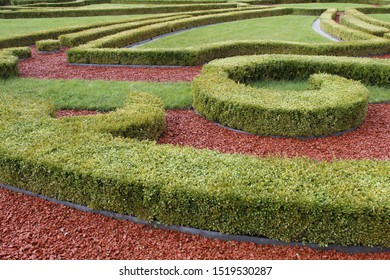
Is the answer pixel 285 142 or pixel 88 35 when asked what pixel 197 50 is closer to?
pixel 88 35

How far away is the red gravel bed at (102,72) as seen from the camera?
14.1m

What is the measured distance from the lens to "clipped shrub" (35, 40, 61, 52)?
1822 centimetres

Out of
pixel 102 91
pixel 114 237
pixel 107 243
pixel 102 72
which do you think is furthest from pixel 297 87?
pixel 107 243

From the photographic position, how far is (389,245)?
215 inches

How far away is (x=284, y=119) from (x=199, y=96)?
2503 millimetres

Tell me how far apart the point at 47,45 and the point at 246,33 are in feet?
34.8

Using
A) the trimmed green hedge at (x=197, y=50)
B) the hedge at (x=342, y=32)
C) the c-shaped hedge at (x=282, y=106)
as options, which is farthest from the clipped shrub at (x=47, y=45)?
the hedge at (x=342, y=32)

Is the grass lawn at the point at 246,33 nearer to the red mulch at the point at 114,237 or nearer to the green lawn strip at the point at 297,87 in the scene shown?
the green lawn strip at the point at 297,87

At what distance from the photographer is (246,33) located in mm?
22000

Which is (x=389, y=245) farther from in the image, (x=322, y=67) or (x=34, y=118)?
(x=322, y=67)

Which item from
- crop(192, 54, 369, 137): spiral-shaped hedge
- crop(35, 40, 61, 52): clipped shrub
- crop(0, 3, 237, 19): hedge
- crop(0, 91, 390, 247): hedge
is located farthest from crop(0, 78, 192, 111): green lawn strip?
crop(0, 3, 237, 19): hedge

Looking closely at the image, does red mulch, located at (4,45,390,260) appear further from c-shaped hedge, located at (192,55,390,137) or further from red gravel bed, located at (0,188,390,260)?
c-shaped hedge, located at (192,55,390,137)
